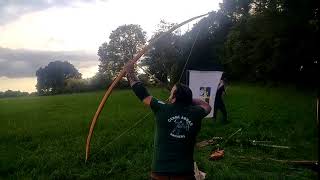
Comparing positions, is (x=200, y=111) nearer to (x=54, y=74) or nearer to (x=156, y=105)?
(x=156, y=105)

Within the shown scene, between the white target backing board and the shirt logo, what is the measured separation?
11468mm

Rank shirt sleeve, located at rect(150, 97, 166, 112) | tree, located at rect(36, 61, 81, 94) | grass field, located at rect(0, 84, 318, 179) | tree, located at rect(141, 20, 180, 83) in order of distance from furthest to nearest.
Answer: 1. tree, located at rect(36, 61, 81, 94)
2. tree, located at rect(141, 20, 180, 83)
3. shirt sleeve, located at rect(150, 97, 166, 112)
4. grass field, located at rect(0, 84, 318, 179)

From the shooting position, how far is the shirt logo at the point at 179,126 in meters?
5.05

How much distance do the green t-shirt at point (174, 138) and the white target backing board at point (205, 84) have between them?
11.4 metres

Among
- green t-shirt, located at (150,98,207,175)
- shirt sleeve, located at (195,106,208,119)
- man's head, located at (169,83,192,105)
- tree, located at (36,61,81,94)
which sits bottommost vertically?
green t-shirt, located at (150,98,207,175)

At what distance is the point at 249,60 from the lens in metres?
4.04

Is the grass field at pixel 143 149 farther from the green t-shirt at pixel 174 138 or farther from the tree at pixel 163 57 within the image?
the tree at pixel 163 57

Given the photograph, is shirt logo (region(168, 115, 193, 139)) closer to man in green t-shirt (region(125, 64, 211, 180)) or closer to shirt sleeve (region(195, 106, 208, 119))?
man in green t-shirt (region(125, 64, 211, 180))

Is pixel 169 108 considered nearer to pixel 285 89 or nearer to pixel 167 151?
pixel 167 151

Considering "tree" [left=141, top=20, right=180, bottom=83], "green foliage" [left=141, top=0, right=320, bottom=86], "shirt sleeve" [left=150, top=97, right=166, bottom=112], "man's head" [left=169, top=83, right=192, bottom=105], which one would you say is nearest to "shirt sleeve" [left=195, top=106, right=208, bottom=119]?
"man's head" [left=169, top=83, right=192, bottom=105]

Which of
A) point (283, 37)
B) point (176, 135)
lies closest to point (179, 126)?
point (176, 135)

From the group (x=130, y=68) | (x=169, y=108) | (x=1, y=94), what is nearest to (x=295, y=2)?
(x=169, y=108)

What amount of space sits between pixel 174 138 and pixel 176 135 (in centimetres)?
4

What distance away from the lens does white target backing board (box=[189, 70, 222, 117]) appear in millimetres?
16578
